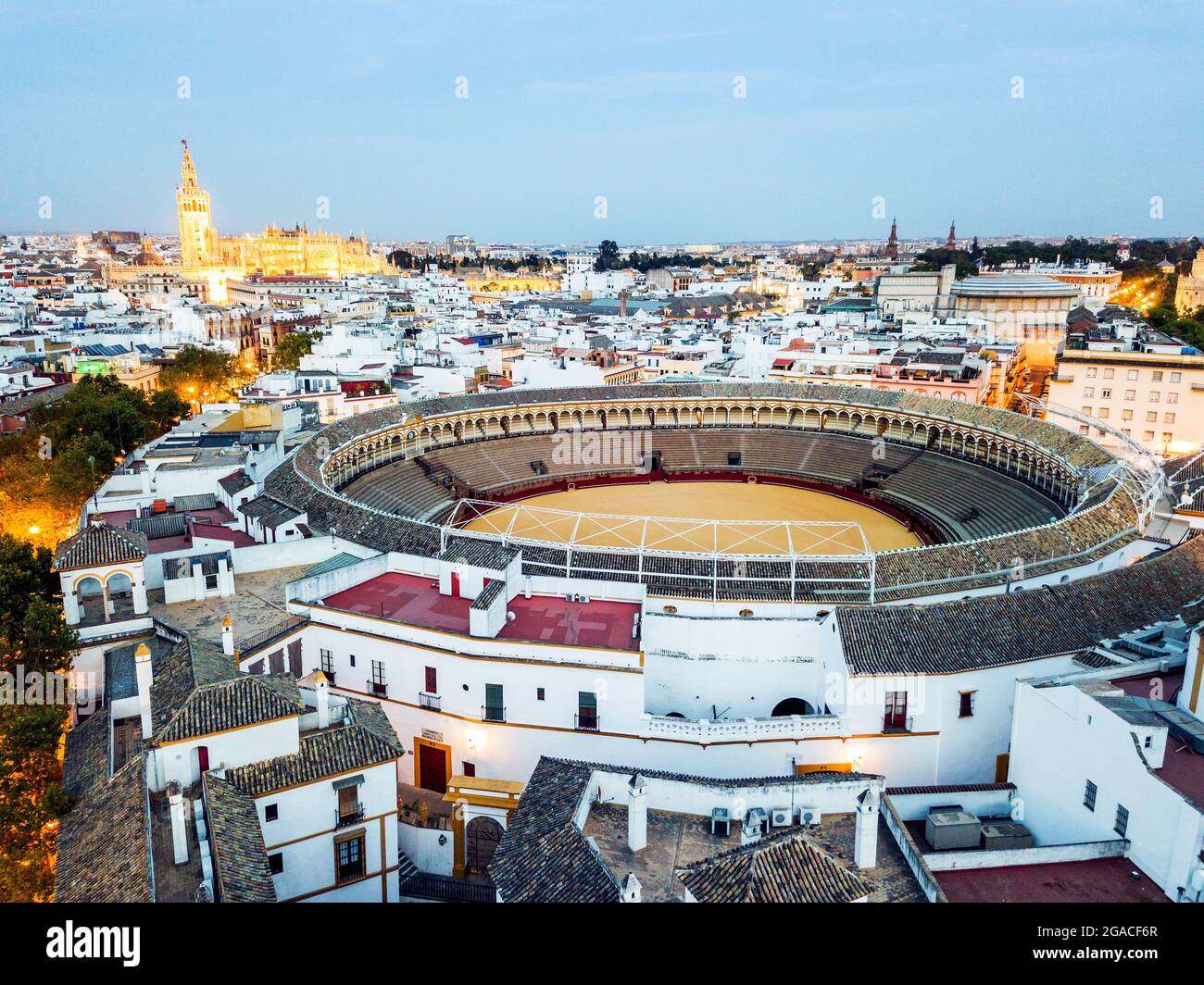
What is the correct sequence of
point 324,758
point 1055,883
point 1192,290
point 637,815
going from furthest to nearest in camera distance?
point 1192,290 < point 324,758 < point 637,815 < point 1055,883

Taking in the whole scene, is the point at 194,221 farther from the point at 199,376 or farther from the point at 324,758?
the point at 324,758

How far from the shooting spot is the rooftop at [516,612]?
2213 centimetres

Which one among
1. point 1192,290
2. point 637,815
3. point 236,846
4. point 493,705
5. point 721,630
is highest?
point 1192,290

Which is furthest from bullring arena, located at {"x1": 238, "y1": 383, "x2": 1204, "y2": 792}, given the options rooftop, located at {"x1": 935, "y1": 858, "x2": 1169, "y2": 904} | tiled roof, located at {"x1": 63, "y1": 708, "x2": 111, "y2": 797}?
rooftop, located at {"x1": 935, "y1": 858, "x2": 1169, "y2": 904}

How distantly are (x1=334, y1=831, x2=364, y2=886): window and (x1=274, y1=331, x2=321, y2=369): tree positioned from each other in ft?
200

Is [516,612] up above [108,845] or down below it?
above

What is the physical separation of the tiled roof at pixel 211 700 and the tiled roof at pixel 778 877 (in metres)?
8.03

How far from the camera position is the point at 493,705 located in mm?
21156

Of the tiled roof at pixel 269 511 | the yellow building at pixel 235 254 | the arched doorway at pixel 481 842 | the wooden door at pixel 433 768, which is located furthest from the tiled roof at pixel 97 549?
the yellow building at pixel 235 254

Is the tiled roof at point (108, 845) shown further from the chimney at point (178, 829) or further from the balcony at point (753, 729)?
the balcony at point (753, 729)

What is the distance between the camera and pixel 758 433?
179 feet

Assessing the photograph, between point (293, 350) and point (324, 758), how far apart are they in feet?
206

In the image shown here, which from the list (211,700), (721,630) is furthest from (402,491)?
(211,700)
